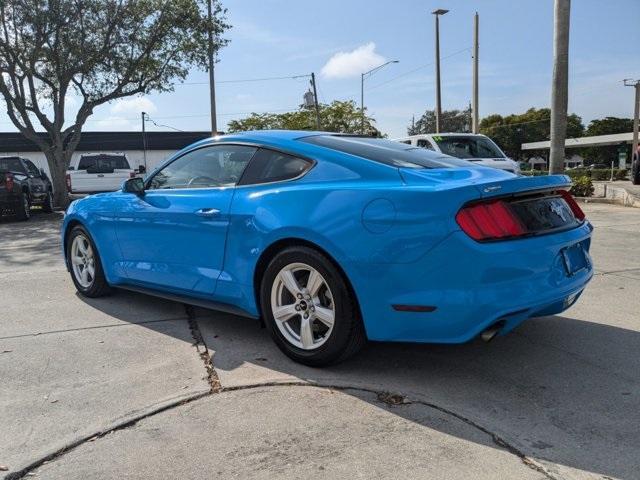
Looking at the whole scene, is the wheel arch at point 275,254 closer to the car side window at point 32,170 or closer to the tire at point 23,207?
the tire at point 23,207

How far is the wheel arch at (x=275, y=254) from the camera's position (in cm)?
345

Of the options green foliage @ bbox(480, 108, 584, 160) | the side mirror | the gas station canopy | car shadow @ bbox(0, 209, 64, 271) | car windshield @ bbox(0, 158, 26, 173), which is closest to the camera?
the side mirror

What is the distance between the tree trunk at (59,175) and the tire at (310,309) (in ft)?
55.4

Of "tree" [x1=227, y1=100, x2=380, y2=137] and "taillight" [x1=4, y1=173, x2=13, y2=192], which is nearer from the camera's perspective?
"taillight" [x1=4, y1=173, x2=13, y2=192]

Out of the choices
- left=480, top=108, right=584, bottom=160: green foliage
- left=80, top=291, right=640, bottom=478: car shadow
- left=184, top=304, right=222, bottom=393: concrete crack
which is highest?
left=480, top=108, right=584, bottom=160: green foliage

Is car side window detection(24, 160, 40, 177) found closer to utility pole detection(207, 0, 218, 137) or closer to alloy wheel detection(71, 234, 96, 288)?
utility pole detection(207, 0, 218, 137)

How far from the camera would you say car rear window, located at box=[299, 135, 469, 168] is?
378 centimetres

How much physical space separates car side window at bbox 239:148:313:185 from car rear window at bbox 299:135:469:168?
213mm

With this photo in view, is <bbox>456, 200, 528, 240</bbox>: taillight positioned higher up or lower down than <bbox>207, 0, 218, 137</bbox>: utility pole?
lower down

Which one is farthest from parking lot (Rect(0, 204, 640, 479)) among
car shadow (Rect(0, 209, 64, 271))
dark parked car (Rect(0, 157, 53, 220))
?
dark parked car (Rect(0, 157, 53, 220))

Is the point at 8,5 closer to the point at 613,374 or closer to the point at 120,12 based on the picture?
the point at 120,12

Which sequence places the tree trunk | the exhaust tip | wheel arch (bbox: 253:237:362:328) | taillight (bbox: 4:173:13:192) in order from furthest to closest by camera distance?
1. the tree trunk
2. taillight (bbox: 4:173:13:192)
3. wheel arch (bbox: 253:237:362:328)
4. the exhaust tip

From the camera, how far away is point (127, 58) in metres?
18.7

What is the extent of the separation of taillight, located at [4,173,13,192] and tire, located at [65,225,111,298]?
9.30 metres
